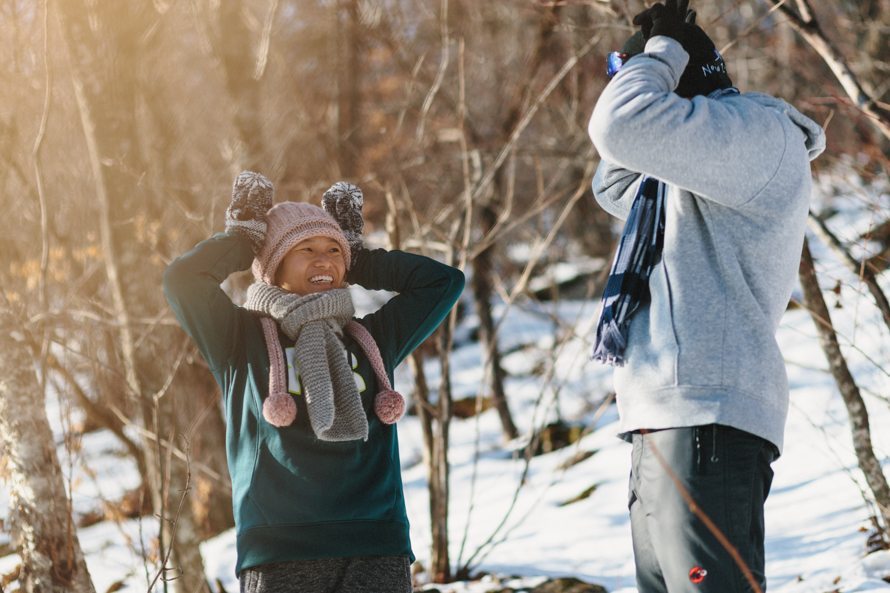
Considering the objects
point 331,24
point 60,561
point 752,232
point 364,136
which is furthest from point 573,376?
point 752,232

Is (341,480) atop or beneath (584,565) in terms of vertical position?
atop

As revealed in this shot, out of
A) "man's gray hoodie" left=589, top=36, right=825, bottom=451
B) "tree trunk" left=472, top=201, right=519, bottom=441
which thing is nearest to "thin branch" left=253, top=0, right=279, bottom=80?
"tree trunk" left=472, top=201, right=519, bottom=441

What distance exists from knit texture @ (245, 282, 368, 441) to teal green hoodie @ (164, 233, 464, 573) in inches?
2.2

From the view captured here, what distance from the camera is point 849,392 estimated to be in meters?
3.75

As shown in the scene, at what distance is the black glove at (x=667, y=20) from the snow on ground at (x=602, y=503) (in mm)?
1689

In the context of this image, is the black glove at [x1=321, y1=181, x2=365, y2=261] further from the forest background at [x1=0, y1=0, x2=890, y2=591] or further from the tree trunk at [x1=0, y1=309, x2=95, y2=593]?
the tree trunk at [x1=0, y1=309, x2=95, y2=593]

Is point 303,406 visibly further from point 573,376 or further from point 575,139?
point 573,376

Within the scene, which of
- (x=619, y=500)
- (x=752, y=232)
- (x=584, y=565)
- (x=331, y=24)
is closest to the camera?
(x=752, y=232)

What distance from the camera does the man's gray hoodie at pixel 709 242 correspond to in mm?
1732

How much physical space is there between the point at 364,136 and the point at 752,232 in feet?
30.0

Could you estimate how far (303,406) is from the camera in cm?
229

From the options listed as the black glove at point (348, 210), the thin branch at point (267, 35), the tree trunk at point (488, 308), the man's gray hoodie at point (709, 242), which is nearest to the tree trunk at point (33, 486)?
the black glove at point (348, 210)

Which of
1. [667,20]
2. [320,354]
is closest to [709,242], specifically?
[667,20]

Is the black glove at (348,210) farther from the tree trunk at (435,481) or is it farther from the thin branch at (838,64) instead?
the tree trunk at (435,481)
